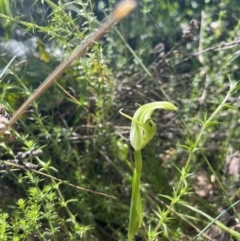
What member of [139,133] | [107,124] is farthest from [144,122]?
[107,124]

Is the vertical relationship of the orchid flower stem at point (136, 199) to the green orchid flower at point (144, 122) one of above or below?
below

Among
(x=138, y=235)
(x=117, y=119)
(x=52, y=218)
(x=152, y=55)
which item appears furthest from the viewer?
(x=152, y=55)

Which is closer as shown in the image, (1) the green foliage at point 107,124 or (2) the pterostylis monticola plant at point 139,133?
(2) the pterostylis monticola plant at point 139,133

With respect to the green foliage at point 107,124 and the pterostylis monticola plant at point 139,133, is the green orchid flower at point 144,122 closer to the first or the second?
the pterostylis monticola plant at point 139,133

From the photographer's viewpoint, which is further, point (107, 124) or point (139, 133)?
point (107, 124)

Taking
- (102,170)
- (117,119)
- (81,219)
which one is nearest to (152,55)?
(117,119)

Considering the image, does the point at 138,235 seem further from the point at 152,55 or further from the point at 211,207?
the point at 152,55

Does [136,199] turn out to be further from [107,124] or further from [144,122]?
[107,124]

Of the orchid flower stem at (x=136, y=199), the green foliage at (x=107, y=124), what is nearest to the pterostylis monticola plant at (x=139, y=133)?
the orchid flower stem at (x=136, y=199)

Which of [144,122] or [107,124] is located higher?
[144,122]
